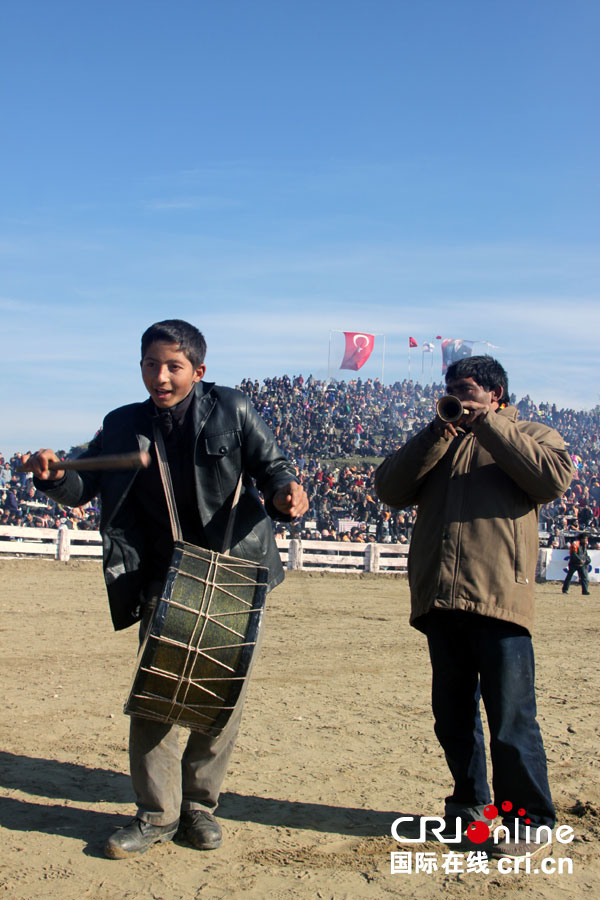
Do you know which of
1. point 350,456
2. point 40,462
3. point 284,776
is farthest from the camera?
point 350,456

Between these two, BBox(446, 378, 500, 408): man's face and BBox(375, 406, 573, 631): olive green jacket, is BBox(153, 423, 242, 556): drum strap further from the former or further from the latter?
BBox(446, 378, 500, 408): man's face

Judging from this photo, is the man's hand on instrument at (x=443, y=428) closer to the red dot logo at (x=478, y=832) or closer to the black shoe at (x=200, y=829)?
the red dot logo at (x=478, y=832)

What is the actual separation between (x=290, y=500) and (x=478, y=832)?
169cm

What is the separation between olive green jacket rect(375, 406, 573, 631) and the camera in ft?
11.4

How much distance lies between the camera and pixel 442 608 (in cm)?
350

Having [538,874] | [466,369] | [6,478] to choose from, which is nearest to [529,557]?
[466,369]

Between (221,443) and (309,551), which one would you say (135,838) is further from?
(309,551)

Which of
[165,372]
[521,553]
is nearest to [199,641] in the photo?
[165,372]

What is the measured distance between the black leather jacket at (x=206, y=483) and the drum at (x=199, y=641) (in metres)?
0.19

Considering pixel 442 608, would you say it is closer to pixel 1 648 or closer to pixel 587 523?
pixel 1 648

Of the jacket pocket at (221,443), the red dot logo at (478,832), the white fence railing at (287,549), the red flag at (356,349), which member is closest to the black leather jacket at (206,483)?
the jacket pocket at (221,443)

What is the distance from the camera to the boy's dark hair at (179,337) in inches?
143

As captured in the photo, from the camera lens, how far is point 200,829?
140 inches

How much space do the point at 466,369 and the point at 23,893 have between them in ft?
9.02
